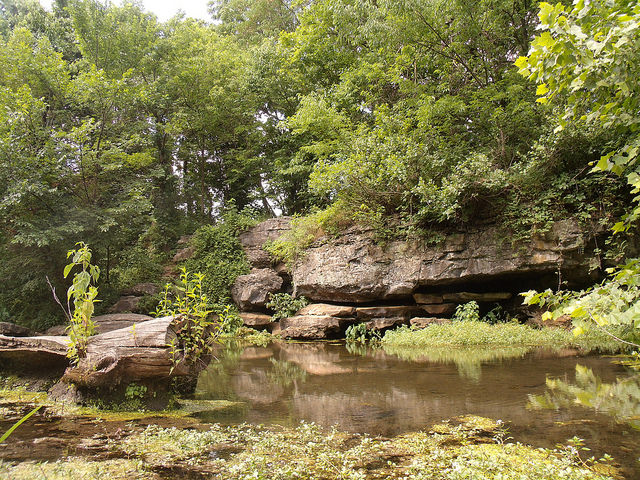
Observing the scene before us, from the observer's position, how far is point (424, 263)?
1169 centimetres

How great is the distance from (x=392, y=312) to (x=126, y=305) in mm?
9973

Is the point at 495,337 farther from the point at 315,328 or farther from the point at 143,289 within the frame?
the point at 143,289

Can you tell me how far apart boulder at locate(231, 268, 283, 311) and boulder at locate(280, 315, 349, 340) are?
2741 mm

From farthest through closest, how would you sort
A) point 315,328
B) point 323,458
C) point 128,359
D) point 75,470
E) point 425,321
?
point 315,328, point 425,321, point 128,359, point 323,458, point 75,470

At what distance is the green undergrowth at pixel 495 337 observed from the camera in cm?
872

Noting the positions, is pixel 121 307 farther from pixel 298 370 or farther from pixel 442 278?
pixel 442 278

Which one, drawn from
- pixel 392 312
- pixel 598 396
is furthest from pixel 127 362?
pixel 392 312

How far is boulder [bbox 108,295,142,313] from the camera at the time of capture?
548 inches

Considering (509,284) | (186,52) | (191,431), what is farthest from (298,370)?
(186,52)

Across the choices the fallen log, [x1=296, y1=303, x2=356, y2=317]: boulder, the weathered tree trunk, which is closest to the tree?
the weathered tree trunk

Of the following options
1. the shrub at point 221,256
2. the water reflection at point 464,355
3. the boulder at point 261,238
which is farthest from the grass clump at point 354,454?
the boulder at point 261,238

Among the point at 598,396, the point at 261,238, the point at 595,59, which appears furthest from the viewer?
the point at 261,238

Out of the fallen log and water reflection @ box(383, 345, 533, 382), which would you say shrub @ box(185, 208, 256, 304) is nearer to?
water reflection @ box(383, 345, 533, 382)

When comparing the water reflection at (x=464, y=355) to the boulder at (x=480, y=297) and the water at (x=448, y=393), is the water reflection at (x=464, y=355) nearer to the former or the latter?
the water at (x=448, y=393)
